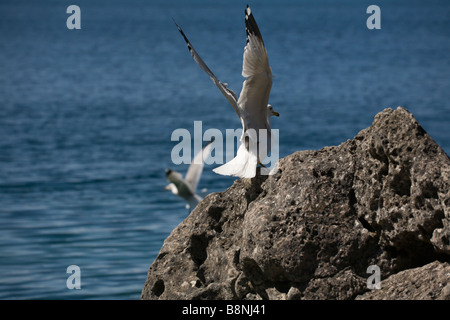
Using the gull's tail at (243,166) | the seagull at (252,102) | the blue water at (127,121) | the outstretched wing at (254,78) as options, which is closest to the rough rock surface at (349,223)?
the gull's tail at (243,166)

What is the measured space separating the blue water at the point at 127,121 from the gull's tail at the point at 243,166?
454 cm

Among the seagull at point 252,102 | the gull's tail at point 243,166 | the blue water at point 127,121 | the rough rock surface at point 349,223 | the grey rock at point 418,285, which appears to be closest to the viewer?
the grey rock at point 418,285

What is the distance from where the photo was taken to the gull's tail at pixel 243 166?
6.30m

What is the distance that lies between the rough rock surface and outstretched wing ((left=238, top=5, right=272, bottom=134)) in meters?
0.94

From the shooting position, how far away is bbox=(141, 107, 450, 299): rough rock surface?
17.5 ft

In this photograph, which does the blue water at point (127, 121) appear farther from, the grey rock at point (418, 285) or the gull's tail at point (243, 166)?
the grey rock at point (418, 285)

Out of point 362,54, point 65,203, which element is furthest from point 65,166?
point 362,54

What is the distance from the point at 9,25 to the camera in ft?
330

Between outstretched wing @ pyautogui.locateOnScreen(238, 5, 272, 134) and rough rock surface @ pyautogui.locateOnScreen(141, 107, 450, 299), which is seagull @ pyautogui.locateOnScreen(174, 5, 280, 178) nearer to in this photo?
outstretched wing @ pyautogui.locateOnScreen(238, 5, 272, 134)

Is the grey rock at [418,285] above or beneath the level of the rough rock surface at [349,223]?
beneath

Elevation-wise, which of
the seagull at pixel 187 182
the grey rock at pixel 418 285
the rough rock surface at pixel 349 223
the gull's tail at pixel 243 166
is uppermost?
the seagull at pixel 187 182

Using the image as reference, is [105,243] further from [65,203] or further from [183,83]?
[183,83]

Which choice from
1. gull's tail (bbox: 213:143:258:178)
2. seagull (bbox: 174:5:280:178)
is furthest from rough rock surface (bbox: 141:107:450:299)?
seagull (bbox: 174:5:280:178)

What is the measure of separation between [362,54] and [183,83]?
2103 cm
